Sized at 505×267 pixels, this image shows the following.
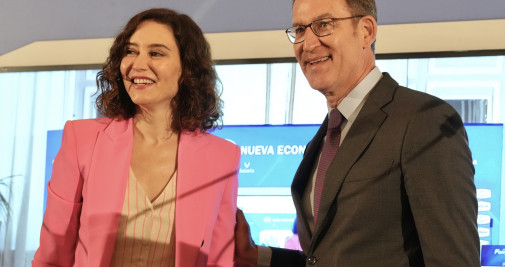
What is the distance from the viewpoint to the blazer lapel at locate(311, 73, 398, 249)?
174 cm

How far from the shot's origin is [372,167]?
66.6 inches

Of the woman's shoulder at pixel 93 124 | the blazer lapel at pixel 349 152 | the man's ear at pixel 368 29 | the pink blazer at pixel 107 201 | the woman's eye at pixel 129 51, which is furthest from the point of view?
the woman's eye at pixel 129 51

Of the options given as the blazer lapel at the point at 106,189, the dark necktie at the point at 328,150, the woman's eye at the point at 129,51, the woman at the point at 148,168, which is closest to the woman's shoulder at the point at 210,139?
the woman at the point at 148,168

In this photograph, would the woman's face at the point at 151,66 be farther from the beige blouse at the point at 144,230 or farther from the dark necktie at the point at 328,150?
the dark necktie at the point at 328,150

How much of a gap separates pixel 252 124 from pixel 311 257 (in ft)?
5.73

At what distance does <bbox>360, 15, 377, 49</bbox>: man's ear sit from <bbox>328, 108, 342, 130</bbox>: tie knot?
0.75 feet

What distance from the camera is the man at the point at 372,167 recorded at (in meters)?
1.56

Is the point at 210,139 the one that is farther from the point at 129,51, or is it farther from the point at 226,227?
the point at 129,51

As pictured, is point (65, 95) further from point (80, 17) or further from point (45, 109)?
point (80, 17)

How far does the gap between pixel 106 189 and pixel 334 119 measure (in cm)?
80

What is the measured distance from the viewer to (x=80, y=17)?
12.4 ft

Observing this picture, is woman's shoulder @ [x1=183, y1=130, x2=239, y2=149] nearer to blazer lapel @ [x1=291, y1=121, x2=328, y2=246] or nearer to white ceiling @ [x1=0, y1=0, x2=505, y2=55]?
blazer lapel @ [x1=291, y1=121, x2=328, y2=246]

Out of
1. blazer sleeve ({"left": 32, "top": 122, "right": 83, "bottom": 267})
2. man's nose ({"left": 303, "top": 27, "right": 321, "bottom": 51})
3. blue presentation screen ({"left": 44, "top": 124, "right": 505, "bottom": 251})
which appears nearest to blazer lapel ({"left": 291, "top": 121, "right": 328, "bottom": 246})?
man's nose ({"left": 303, "top": 27, "right": 321, "bottom": 51})

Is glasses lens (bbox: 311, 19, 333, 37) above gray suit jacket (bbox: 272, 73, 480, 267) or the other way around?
above
